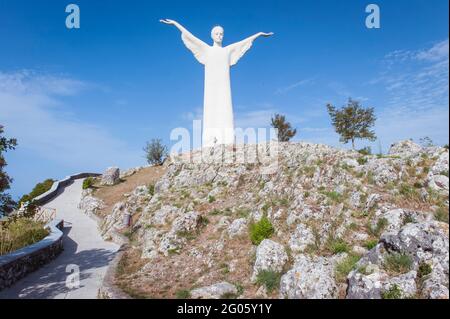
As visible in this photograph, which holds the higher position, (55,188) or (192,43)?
(192,43)

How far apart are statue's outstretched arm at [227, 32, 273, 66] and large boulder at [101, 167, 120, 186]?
77.7 feet

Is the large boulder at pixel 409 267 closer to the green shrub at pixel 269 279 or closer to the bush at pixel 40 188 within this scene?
the green shrub at pixel 269 279

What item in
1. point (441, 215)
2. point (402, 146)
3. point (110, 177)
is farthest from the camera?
point (110, 177)

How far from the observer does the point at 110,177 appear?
43844mm

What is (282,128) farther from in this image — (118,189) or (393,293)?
(393,293)

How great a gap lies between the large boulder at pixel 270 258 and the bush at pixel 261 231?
5.77ft

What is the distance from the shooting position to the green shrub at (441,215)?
37.4 ft

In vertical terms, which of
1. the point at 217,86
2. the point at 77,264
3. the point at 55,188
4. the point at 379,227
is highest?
the point at 217,86

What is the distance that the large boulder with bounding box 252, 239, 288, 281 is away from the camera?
475 inches

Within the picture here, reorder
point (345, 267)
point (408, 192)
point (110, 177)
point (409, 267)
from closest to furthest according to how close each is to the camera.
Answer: point (409, 267)
point (345, 267)
point (408, 192)
point (110, 177)

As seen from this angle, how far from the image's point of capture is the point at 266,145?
98.4 feet

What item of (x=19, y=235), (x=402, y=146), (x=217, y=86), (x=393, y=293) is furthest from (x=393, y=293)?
(x=217, y=86)

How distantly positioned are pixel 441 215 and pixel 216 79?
25.0 m
